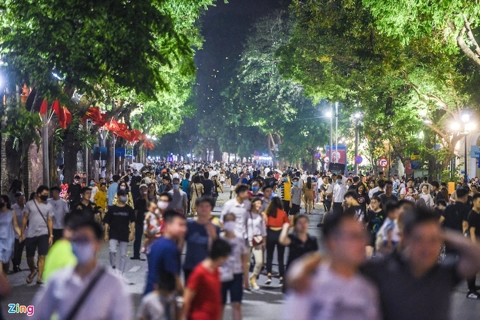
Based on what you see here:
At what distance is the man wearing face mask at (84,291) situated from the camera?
17.2ft

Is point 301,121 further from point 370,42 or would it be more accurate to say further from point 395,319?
point 395,319

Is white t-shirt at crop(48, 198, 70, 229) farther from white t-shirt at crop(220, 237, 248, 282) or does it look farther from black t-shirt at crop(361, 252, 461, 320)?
black t-shirt at crop(361, 252, 461, 320)

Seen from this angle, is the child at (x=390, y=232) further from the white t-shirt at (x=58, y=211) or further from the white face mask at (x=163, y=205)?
the white t-shirt at (x=58, y=211)

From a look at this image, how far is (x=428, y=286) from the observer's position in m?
5.41

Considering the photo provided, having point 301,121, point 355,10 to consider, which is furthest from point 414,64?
point 301,121

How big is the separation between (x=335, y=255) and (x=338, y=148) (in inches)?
2029

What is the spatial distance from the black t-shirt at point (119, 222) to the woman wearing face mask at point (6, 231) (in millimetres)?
1620

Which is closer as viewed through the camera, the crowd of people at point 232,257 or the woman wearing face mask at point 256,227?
the crowd of people at point 232,257

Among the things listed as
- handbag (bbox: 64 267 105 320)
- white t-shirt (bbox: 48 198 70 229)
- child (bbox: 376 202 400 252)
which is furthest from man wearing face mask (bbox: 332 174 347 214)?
handbag (bbox: 64 267 105 320)

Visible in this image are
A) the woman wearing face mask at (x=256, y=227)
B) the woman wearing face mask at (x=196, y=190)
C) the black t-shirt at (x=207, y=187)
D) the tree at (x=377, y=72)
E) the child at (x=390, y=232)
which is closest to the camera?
the child at (x=390, y=232)

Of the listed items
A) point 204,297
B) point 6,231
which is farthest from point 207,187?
point 204,297

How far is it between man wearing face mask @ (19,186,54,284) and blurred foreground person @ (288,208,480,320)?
10.1 metres

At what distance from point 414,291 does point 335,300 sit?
0.69 m

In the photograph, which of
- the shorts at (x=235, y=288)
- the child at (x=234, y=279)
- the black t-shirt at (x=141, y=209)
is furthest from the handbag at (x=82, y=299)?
the black t-shirt at (x=141, y=209)
